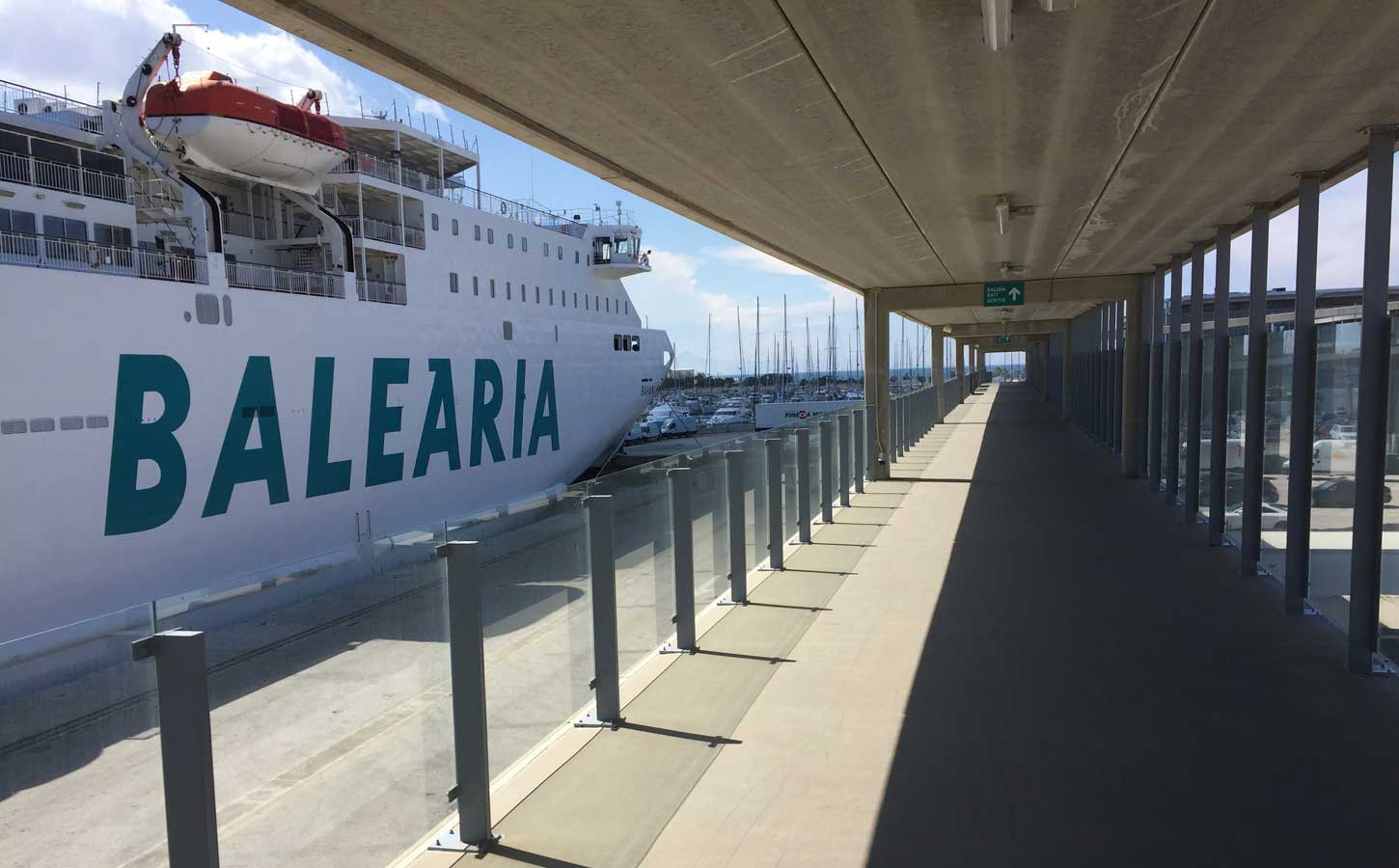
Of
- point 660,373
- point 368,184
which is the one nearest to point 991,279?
point 368,184

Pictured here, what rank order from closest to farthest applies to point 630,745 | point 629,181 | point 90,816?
point 90,816
point 630,745
point 629,181

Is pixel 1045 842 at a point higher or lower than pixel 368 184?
lower

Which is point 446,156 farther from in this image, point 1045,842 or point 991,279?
point 1045,842

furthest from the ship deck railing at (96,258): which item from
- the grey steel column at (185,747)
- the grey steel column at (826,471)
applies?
the grey steel column at (185,747)

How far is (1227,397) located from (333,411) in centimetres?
1364

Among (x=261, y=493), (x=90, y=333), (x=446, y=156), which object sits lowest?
(x=261, y=493)

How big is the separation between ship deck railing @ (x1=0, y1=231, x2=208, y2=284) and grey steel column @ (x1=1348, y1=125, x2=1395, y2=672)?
45.9 ft

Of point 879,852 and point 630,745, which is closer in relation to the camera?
point 879,852

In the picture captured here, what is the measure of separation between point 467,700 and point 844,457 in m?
9.64

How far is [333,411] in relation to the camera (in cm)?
1680

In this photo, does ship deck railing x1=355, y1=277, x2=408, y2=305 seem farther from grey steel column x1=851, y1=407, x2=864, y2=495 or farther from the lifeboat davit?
grey steel column x1=851, y1=407, x2=864, y2=495

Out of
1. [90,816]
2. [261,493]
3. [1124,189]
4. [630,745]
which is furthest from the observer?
[261,493]

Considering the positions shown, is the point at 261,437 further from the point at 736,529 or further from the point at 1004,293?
the point at 1004,293

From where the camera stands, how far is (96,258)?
13.5 meters
